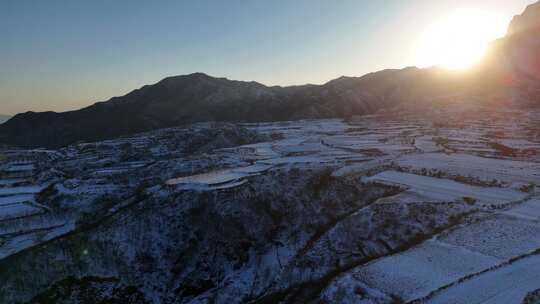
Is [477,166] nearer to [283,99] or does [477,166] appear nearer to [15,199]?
[15,199]

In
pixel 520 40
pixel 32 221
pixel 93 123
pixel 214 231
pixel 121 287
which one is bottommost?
pixel 121 287

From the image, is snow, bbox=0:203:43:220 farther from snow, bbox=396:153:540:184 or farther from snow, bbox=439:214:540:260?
snow, bbox=396:153:540:184

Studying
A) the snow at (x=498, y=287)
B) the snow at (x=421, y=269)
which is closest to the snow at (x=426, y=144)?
the snow at (x=421, y=269)

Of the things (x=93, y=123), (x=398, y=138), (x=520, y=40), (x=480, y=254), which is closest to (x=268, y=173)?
(x=480, y=254)

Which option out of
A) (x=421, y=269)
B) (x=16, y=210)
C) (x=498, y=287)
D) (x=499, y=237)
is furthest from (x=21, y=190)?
(x=499, y=237)

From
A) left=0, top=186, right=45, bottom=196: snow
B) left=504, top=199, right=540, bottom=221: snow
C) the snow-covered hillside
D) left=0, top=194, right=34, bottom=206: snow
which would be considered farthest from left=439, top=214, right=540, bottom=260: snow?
left=0, top=186, right=45, bottom=196: snow

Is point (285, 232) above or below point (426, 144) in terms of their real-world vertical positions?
below

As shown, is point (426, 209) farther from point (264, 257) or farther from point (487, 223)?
point (264, 257)

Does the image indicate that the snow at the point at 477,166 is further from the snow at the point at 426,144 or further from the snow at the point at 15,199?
the snow at the point at 15,199
